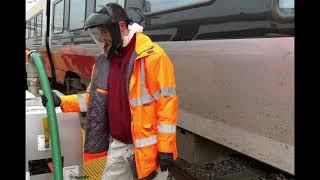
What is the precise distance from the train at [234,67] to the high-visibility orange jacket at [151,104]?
58cm

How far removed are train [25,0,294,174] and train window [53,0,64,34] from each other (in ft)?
14.2

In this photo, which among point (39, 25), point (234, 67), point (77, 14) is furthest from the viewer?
point (39, 25)

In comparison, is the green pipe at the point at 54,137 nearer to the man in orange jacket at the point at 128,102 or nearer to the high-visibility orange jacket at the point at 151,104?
the man in orange jacket at the point at 128,102

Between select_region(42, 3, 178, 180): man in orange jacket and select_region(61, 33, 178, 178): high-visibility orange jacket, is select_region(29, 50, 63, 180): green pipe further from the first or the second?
select_region(61, 33, 178, 178): high-visibility orange jacket

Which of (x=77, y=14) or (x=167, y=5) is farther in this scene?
(x=77, y=14)

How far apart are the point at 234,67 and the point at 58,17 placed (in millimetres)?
6414

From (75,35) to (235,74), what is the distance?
190 inches

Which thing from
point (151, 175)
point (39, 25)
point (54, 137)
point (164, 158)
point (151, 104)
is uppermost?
point (39, 25)

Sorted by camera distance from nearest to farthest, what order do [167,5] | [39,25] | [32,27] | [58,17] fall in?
[167,5] < [58,17] < [39,25] < [32,27]

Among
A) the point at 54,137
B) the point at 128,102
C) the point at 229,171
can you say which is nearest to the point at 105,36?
the point at 128,102

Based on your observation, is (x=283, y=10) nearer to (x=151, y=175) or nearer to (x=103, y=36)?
(x=103, y=36)

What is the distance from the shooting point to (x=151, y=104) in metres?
2.37

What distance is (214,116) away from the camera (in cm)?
297
